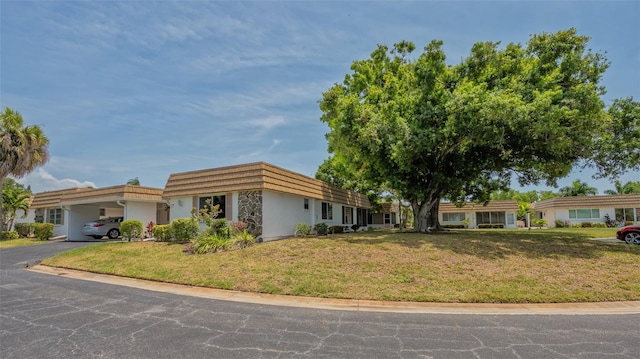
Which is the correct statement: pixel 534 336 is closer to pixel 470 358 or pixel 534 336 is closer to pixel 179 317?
pixel 470 358

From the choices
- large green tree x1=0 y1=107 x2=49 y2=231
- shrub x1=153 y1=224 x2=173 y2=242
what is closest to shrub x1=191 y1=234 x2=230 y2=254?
shrub x1=153 y1=224 x2=173 y2=242

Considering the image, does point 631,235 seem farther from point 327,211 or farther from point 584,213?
point 584,213

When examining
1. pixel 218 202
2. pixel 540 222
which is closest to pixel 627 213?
pixel 540 222

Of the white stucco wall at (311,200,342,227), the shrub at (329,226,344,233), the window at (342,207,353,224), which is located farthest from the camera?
the window at (342,207,353,224)

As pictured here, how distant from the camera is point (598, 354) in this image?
4633mm

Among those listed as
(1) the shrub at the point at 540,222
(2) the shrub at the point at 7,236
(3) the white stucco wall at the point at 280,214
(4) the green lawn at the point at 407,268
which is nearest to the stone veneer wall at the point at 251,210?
(3) the white stucco wall at the point at 280,214

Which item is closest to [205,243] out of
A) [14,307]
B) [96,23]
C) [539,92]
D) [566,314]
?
[14,307]

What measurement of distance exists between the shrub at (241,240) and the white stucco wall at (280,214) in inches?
45.4

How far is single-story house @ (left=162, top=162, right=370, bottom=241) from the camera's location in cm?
1546

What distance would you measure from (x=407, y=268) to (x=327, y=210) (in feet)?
44.4

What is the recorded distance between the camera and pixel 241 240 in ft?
45.5

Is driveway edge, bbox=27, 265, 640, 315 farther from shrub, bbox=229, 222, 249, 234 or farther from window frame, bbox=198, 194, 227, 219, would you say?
window frame, bbox=198, 194, 227, 219

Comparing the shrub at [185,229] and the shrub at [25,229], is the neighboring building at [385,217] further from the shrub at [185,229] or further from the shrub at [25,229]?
the shrub at [25,229]

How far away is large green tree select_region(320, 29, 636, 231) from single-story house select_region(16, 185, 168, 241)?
1205cm
